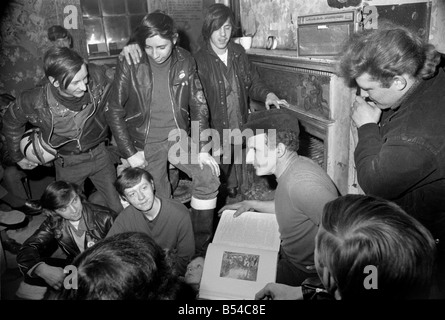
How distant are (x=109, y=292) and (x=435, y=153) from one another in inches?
63.7

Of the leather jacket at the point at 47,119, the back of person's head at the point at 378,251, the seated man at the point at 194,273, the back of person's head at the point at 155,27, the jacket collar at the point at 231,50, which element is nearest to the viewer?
the back of person's head at the point at 378,251

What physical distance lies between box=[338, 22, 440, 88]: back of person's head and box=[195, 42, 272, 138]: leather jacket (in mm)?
2142

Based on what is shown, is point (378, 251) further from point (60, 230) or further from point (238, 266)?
point (60, 230)

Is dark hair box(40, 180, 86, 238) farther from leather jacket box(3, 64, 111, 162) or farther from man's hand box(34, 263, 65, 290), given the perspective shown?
leather jacket box(3, 64, 111, 162)

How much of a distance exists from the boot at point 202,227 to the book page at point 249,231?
0.55 meters

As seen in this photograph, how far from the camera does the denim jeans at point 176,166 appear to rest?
3246 millimetres

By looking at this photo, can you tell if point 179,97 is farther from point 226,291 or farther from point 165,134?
point 226,291

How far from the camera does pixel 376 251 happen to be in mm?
1142

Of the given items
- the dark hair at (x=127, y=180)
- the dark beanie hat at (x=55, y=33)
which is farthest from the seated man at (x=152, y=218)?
the dark beanie hat at (x=55, y=33)

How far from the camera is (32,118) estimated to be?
3.19 meters

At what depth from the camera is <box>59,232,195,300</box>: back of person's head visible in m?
1.31

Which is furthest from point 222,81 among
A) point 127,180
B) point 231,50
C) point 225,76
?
point 127,180

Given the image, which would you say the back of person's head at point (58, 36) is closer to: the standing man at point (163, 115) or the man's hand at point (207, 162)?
the standing man at point (163, 115)

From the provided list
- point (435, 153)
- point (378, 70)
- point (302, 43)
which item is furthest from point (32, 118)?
point (435, 153)
